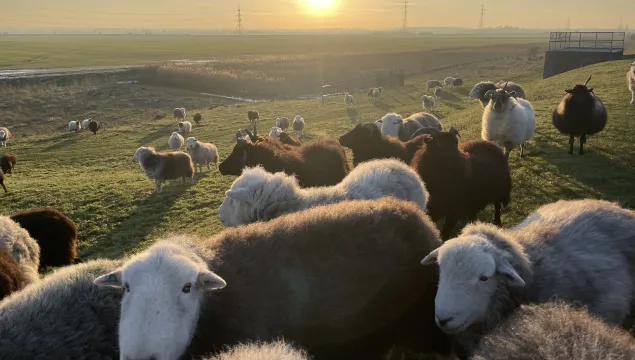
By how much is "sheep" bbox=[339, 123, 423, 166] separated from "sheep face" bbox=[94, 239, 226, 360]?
7652 millimetres

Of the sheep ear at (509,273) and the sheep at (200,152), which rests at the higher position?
the sheep ear at (509,273)

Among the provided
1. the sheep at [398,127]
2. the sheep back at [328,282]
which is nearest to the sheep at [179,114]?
the sheep at [398,127]

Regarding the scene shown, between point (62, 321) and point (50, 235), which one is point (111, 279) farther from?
point (50, 235)

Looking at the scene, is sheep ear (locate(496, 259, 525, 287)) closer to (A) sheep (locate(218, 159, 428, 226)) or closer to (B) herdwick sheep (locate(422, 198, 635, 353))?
(B) herdwick sheep (locate(422, 198, 635, 353))

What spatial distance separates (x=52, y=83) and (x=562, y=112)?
65.3m

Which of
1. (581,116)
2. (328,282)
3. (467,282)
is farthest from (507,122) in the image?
(328,282)

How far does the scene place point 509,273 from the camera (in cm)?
409

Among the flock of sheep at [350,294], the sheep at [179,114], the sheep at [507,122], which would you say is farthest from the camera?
the sheep at [179,114]

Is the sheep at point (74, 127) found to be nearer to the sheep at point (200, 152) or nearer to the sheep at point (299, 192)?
the sheep at point (200, 152)

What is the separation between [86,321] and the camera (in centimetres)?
403

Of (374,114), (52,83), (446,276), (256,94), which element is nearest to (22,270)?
(446,276)

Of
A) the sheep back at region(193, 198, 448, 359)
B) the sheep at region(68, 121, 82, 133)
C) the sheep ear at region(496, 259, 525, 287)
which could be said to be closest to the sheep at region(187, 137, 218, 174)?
the sheep back at region(193, 198, 448, 359)

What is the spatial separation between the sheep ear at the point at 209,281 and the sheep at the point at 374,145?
769cm

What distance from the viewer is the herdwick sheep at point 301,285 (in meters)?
3.48
